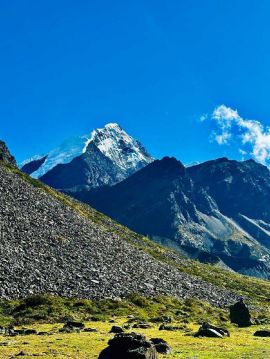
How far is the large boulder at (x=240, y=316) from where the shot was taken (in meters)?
82.8

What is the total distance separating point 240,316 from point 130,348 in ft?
183

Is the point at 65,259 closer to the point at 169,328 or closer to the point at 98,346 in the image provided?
the point at 169,328

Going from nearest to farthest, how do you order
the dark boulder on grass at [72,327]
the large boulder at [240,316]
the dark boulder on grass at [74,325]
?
the dark boulder on grass at [72,327]
the dark boulder on grass at [74,325]
the large boulder at [240,316]

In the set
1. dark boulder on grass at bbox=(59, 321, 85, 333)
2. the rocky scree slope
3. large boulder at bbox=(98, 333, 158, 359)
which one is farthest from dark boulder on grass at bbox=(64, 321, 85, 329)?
large boulder at bbox=(98, 333, 158, 359)

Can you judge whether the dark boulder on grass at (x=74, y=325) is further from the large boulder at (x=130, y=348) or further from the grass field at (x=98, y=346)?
the large boulder at (x=130, y=348)

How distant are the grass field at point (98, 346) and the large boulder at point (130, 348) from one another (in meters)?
6.56

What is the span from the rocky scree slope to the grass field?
3134 centimetres

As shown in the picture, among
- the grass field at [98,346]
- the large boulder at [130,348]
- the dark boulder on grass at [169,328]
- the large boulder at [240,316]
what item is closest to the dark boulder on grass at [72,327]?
the grass field at [98,346]

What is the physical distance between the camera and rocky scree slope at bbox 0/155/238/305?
291ft

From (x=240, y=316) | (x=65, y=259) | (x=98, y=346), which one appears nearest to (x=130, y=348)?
(x=98, y=346)

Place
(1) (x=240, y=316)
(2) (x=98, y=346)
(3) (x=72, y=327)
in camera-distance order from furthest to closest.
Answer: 1. (1) (x=240, y=316)
2. (3) (x=72, y=327)
3. (2) (x=98, y=346)

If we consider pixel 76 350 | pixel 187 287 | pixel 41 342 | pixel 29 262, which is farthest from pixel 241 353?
pixel 187 287

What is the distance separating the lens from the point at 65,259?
102688mm

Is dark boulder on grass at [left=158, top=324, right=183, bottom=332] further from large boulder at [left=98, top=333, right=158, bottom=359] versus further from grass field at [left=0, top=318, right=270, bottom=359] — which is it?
large boulder at [left=98, top=333, right=158, bottom=359]
